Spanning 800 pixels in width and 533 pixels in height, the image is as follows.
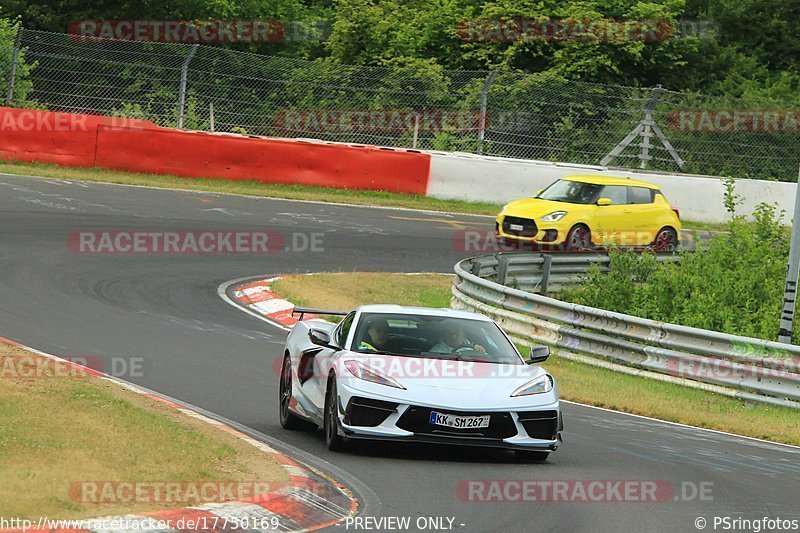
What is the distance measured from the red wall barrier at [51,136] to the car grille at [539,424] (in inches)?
806

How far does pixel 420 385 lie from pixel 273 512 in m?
2.79

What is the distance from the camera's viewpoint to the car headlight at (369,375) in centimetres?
1016

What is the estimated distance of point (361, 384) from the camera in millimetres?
10133

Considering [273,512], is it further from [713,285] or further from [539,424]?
[713,285]

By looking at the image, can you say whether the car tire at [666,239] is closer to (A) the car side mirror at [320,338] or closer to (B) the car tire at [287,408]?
(B) the car tire at [287,408]

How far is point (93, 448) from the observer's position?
8.67 m

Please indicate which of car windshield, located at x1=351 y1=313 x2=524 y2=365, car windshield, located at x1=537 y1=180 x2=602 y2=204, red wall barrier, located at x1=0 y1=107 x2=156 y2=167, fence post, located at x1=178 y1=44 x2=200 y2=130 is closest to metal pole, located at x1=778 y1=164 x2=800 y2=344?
car windshield, located at x1=351 y1=313 x2=524 y2=365

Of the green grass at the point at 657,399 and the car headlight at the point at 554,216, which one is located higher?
the car headlight at the point at 554,216

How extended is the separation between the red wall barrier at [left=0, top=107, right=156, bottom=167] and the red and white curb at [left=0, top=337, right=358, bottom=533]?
2095cm

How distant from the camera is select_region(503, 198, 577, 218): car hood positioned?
2566cm

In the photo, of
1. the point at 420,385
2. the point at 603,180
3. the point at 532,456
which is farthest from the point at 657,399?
the point at 603,180

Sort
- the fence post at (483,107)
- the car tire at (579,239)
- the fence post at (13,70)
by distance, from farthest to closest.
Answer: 1. the fence post at (483,107)
2. the fence post at (13,70)
3. the car tire at (579,239)

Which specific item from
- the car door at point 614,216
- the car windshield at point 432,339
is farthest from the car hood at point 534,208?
the car windshield at point 432,339

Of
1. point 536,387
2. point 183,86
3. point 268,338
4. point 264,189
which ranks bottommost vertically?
point 268,338
